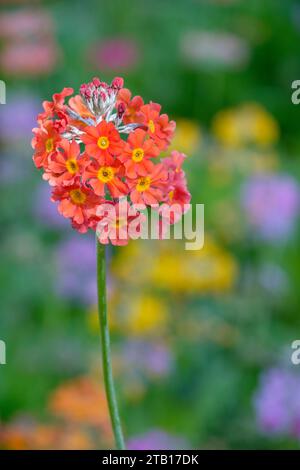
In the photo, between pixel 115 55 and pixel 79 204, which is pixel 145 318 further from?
pixel 115 55

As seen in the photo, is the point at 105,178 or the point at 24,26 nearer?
the point at 105,178

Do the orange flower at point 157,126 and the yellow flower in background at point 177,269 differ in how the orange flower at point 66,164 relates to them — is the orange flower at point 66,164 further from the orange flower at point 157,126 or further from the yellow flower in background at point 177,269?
the yellow flower in background at point 177,269

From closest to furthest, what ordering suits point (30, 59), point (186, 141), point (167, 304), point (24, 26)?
1. point (167, 304)
2. point (186, 141)
3. point (30, 59)
4. point (24, 26)

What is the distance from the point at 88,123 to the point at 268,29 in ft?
9.48

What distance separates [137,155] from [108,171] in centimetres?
3

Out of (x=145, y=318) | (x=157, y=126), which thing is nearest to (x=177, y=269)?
(x=145, y=318)

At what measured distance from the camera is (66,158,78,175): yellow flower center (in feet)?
2.57

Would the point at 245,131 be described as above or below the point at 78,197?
above

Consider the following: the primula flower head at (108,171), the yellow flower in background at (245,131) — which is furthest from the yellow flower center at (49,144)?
the yellow flower in background at (245,131)

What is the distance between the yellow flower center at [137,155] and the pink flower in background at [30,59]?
2.00 metres

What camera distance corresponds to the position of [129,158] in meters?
0.78

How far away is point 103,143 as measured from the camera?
30.7 inches

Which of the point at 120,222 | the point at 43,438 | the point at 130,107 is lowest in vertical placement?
the point at 43,438
